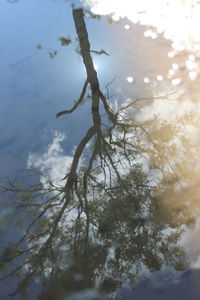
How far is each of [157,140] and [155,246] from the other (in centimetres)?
172

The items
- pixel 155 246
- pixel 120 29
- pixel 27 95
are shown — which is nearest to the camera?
pixel 155 246

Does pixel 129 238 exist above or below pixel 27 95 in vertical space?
below

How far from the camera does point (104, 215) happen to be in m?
3.87

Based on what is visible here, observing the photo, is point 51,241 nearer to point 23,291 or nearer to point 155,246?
point 23,291

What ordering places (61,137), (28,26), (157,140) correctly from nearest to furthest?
1. (157,140)
2. (61,137)
3. (28,26)

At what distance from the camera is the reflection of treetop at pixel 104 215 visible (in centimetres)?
336

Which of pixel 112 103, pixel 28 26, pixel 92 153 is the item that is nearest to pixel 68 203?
pixel 92 153

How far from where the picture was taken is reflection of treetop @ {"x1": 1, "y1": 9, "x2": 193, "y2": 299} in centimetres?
336

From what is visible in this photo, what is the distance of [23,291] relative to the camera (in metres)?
3.22

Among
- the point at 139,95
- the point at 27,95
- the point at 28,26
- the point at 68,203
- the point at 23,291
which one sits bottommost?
the point at 23,291

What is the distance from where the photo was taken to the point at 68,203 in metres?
4.05

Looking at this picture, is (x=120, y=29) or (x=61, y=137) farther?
(x=120, y=29)

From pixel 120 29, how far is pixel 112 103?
242cm

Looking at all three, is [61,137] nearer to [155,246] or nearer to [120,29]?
[155,246]
